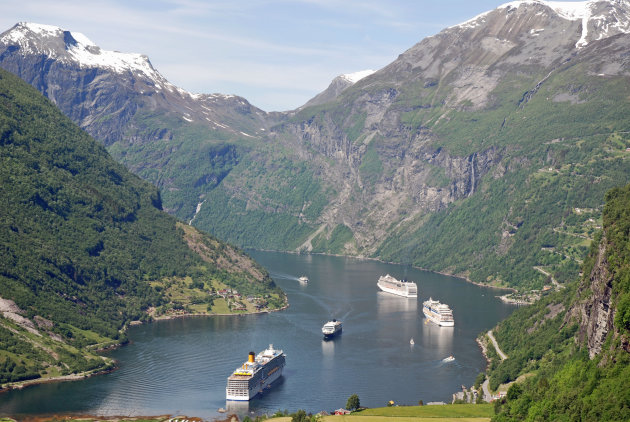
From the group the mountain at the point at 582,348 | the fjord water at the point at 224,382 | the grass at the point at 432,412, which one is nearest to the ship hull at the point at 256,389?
the fjord water at the point at 224,382

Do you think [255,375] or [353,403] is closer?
[353,403]

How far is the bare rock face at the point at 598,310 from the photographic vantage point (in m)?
126

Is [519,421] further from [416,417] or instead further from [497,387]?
[497,387]

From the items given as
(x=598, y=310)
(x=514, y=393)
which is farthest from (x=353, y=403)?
(x=598, y=310)

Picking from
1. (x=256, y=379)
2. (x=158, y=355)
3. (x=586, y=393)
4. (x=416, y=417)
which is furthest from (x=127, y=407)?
(x=586, y=393)

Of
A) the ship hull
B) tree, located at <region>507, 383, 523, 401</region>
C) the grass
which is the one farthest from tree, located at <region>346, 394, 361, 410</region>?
tree, located at <region>507, 383, 523, 401</region>

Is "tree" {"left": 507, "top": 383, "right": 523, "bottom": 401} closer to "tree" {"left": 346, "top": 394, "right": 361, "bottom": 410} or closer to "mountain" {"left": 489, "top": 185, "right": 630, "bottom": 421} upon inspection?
"mountain" {"left": 489, "top": 185, "right": 630, "bottom": 421}

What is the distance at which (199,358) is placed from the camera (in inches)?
7352

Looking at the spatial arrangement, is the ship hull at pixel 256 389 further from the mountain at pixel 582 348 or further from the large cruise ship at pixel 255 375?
the mountain at pixel 582 348

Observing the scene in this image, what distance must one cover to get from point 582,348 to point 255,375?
2390 inches

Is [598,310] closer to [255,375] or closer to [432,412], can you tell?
[432,412]

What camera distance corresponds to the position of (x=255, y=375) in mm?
163375

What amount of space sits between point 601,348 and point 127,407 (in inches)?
3180

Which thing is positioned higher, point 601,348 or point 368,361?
point 601,348
